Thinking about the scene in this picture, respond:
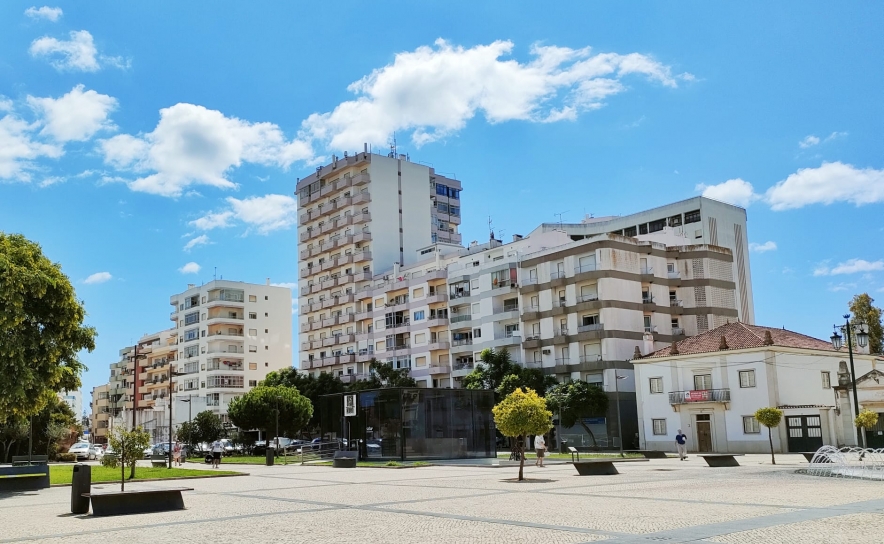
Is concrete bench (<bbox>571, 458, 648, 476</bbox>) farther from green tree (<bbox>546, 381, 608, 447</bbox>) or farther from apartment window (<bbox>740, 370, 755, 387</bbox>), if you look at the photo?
green tree (<bbox>546, 381, 608, 447</bbox>)

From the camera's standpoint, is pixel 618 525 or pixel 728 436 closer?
pixel 618 525

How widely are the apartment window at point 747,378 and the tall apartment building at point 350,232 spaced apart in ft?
150

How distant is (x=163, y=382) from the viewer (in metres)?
121

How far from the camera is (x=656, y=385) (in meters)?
60.5

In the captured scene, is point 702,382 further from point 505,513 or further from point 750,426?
point 505,513

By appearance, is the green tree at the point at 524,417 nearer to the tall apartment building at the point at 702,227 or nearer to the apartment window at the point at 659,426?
the apartment window at the point at 659,426

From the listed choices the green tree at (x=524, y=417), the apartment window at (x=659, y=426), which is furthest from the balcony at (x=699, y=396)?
the green tree at (x=524, y=417)

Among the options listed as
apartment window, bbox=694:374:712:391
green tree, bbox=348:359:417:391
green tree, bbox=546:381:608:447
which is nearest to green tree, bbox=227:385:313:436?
green tree, bbox=348:359:417:391

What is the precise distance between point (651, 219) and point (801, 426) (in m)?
43.4

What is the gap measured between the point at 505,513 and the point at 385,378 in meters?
65.0

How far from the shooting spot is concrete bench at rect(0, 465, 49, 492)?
28469 millimetres

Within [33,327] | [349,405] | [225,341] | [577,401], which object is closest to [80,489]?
[33,327]

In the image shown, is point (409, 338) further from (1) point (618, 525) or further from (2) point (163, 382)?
(1) point (618, 525)

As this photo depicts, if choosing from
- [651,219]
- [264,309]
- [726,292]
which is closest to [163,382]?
[264,309]
